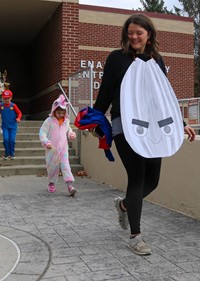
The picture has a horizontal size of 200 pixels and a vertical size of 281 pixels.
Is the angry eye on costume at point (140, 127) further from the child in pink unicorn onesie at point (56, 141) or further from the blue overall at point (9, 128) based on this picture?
the blue overall at point (9, 128)

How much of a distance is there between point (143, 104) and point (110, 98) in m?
0.32

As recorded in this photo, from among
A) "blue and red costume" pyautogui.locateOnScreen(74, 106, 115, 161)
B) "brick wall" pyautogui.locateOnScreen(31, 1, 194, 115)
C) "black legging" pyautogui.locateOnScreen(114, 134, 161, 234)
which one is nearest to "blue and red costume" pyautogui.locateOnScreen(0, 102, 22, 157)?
"brick wall" pyautogui.locateOnScreen(31, 1, 194, 115)

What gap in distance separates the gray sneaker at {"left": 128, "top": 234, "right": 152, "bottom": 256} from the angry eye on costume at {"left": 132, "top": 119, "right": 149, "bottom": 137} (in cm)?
90

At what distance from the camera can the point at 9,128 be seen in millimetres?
9047

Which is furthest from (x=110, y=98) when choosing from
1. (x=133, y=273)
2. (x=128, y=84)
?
(x=133, y=273)

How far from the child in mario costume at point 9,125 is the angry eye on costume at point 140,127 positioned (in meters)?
5.89

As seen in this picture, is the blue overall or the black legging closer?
the black legging

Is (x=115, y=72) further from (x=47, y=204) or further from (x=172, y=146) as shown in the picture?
(x=47, y=204)

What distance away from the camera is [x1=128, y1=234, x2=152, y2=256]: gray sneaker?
352 cm

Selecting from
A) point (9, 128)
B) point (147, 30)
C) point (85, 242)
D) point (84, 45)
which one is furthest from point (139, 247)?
point (84, 45)

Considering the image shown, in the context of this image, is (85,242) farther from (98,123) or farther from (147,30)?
(147,30)

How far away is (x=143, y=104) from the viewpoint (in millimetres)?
3516

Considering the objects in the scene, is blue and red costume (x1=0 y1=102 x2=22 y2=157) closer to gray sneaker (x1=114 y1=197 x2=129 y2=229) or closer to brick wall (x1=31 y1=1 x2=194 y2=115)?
brick wall (x1=31 y1=1 x2=194 y2=115)

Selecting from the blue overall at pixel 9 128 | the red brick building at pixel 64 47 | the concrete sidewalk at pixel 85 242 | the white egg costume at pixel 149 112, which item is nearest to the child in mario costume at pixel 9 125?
the blue overall at pixel 9 128
